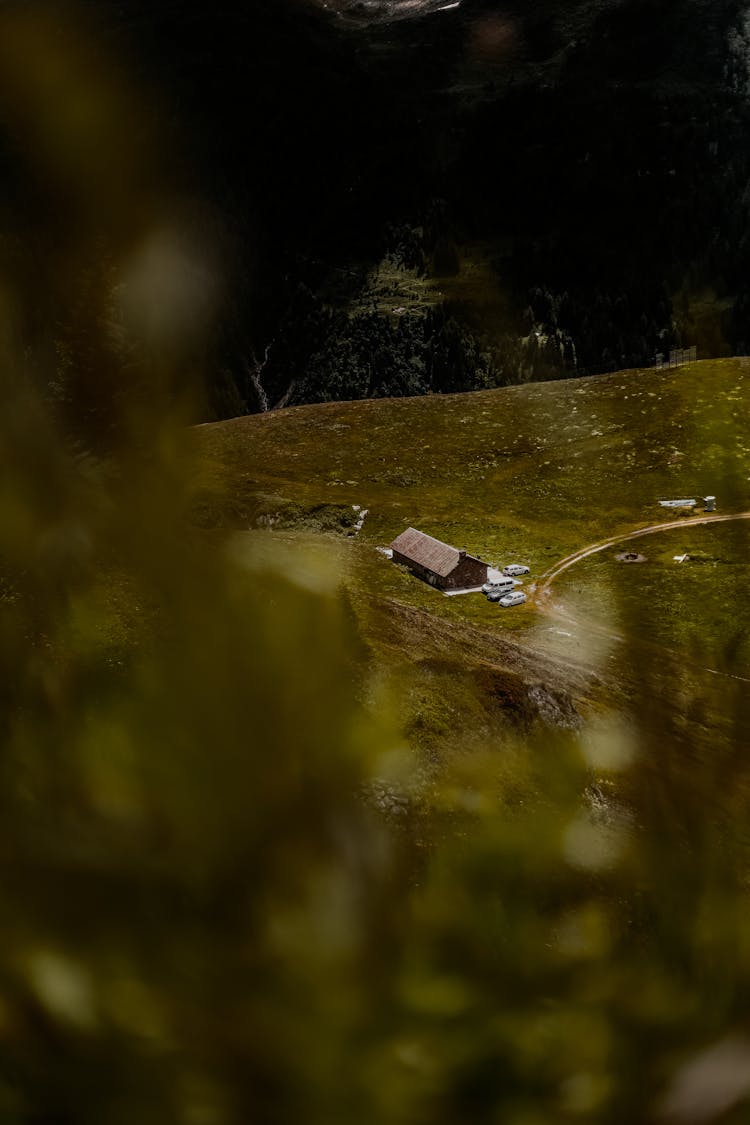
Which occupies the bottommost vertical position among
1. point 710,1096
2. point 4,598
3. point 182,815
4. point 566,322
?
point 566,322

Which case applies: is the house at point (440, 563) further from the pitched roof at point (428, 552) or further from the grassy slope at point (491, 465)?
the grassy slope at point (491, 465)

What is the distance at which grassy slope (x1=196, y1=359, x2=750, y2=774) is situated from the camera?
3300 inches

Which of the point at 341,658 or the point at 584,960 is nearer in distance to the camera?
the point at 584,960

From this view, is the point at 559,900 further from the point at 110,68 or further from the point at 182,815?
the point at 110,68

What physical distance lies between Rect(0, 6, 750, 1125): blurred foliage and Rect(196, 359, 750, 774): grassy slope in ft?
184

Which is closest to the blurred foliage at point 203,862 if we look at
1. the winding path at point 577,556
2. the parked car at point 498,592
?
the winding path at point 577,556

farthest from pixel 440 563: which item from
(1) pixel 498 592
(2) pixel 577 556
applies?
(2) pixel 577 556

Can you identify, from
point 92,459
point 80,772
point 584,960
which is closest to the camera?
point 80,772

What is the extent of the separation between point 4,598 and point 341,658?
0.95m

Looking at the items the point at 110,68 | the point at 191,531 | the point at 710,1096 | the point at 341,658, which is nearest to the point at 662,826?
the point at 710,1096

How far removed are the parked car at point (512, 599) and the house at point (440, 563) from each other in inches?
174

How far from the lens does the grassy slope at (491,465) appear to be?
83812 millimetres

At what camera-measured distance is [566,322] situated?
631 feet

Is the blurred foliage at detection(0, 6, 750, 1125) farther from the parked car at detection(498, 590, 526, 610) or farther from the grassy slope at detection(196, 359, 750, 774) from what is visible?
the parked car at detection(498, 590, 526, 610)
